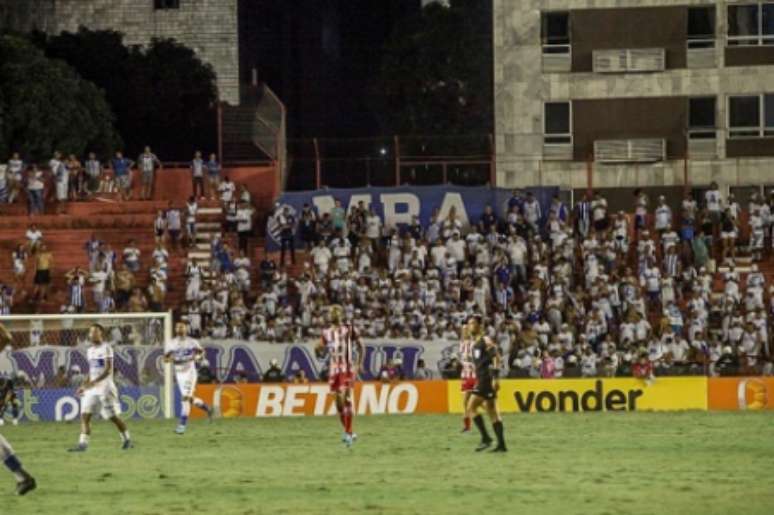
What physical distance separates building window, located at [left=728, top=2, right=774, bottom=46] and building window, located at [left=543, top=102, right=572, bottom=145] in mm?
5681

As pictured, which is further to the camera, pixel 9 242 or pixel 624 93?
pixel 624 93

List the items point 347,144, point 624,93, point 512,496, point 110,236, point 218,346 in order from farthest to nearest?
1. point 347,144
2. point 624,93
3. point 110,236
4. point 218,346
5. point 512,496

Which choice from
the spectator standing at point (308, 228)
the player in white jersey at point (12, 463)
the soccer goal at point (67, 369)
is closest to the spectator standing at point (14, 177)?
the spectator standing at point (308, 228)

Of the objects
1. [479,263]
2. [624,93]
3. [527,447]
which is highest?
[624,93]

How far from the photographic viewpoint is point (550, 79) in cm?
5819

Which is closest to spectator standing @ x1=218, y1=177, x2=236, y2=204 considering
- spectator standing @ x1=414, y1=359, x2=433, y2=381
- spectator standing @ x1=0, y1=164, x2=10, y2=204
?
spectator standing @ x1=0, y1=164, x2=10, y2=204

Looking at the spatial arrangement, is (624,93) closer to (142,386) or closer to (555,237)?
(555,237)

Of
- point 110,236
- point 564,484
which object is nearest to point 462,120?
point 110,236

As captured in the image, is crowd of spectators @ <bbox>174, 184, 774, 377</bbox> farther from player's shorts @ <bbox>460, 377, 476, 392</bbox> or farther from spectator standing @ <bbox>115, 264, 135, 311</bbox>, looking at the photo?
player's shorts @ <bbox>460, 377, 476, 392</bbox>

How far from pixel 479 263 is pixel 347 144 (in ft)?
99.6

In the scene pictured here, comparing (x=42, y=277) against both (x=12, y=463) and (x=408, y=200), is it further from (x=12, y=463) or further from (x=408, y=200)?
(x=12, y=463)

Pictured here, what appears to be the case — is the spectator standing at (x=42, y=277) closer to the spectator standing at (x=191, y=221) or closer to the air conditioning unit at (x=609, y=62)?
the spectator standing at (x=191, y=221)

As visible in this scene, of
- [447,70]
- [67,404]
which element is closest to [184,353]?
[67,404]

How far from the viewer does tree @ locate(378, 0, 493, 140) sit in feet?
265
